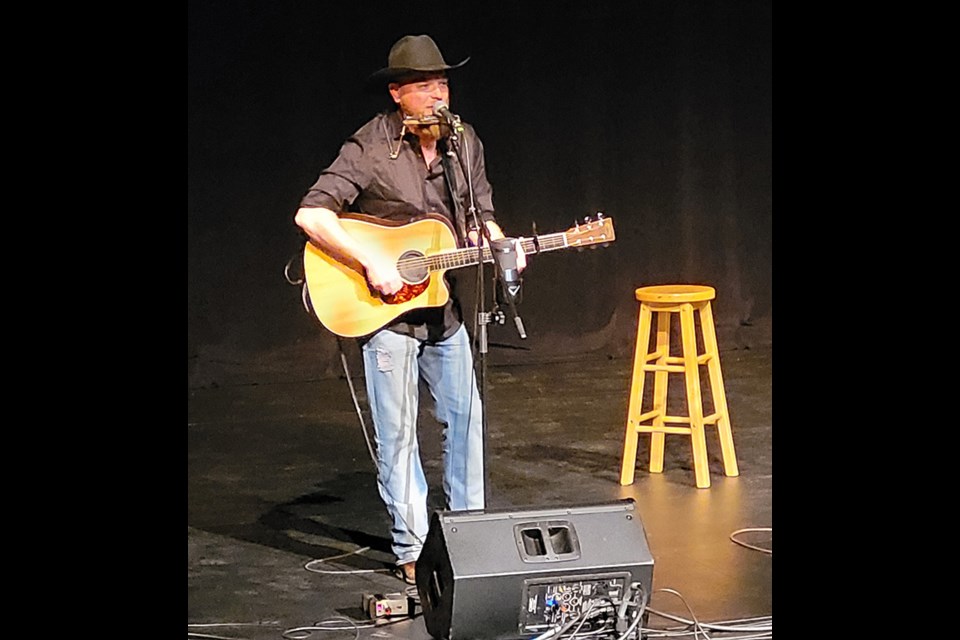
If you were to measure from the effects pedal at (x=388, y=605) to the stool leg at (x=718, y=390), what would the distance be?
1.78m

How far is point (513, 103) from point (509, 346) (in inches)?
53.5

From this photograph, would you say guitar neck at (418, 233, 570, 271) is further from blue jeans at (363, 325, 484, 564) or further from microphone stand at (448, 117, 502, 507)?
blue jeans at (363, 325, 484, 564)

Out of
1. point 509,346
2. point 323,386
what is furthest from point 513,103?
point 323,386

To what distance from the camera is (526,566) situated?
3566 mm

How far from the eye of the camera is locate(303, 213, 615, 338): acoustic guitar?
4145 millimetres

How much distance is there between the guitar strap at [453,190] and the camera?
411cm

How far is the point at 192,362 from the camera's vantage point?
24.9 ft

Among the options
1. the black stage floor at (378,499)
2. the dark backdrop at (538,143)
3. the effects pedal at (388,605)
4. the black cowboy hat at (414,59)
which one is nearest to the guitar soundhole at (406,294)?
the black cowboy hat at (414,59)

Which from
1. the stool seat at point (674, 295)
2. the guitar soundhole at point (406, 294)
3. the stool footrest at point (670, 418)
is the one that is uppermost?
the stool seat at point (674, 295)

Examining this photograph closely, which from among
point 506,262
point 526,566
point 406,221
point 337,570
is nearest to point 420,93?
point 406,221

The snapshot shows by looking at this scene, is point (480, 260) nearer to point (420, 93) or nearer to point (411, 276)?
point (411, 276)

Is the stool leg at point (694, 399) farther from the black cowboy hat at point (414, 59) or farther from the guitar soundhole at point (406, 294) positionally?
the black cowboy hat at point (414, 59)

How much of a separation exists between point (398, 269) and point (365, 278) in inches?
3.9
